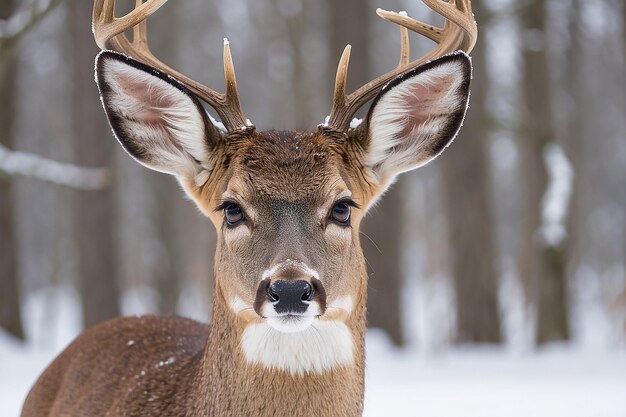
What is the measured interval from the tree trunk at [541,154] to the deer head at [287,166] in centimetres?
857

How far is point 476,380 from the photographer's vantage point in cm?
1030

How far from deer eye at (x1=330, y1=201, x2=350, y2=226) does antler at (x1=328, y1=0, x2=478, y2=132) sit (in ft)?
1.62

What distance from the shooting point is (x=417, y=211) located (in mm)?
41844

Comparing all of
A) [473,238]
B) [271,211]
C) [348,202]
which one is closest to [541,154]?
[473,238]

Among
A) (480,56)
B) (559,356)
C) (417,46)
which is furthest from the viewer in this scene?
(417,46)

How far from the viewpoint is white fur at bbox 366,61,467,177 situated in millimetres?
4250

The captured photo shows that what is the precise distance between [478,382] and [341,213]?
21.4 ft

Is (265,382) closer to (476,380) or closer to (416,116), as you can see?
(416,116)

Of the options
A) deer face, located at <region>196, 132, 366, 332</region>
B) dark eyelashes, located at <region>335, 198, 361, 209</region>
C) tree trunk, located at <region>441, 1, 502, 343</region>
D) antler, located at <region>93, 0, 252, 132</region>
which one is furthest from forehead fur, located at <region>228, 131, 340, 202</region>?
tree trunk, located at <region>441, 1, 502, 343</region>

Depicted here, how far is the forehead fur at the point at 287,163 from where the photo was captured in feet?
13.0

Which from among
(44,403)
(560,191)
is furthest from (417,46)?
(44,403)

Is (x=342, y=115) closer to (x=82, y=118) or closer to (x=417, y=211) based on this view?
(x=82, y=118)

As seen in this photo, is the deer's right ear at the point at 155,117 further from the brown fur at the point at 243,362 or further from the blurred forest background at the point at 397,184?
the blurred forest background at the point at 397,184

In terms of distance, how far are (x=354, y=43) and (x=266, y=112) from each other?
729 inches
